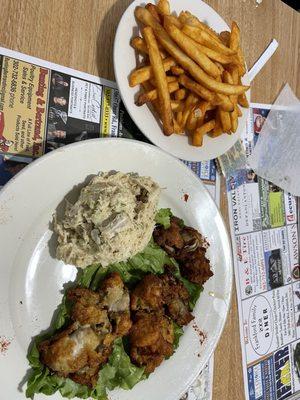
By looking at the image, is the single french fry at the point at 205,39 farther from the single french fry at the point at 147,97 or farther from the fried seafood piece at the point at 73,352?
the fried seafood piece at the point at 73,352

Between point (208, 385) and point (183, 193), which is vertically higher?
point (183, 193)

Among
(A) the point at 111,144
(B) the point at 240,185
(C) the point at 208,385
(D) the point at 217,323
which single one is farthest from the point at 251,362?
(A) the point at 111,144

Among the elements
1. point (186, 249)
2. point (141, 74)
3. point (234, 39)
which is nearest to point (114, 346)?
point (186, 249)

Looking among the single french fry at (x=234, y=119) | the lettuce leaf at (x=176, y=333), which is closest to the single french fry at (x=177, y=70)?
the single french fry at (x=234, y=119)

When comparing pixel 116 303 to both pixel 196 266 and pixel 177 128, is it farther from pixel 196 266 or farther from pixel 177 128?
pixel 177 128

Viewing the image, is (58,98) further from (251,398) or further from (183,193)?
(251,398)

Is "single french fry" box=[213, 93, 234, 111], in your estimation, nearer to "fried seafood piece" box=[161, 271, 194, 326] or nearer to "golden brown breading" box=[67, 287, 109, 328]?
"fried seafood piece" box=[161, 271, 194, 326]

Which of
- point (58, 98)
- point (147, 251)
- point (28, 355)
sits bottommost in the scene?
point (28, 355)
